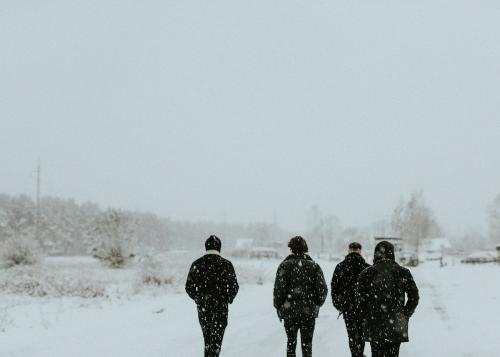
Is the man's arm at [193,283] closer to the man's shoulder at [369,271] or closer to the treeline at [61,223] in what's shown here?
the man's shoulder at [369,271]

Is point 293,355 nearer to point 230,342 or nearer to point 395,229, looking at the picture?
point 230,342

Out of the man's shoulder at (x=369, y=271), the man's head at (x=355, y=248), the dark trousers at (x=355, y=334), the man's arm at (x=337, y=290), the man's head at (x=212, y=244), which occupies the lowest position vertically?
the dark trousers at (x=355, y=334)

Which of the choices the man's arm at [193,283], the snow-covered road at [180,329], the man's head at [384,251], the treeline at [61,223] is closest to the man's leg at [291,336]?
the man's arm at [193,283]

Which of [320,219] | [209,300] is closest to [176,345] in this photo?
[209,300]

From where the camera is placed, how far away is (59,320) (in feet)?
45.3

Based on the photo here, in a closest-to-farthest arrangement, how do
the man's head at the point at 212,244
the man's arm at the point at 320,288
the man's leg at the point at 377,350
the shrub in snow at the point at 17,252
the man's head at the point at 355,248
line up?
the man's leg at the point at 377,350 < the man's arm at the point at 320,288 < the man's head at the point at 212,244 < the man's head at the point at 355,248 < the shrub in snow at the point at 17,252

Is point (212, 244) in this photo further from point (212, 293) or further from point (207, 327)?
point (207, 327)

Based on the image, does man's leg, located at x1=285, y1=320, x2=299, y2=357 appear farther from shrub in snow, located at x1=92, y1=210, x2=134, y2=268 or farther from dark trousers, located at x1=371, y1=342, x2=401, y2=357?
shrub in snow, located at x1=92, y1=210, x2=134, y2=268

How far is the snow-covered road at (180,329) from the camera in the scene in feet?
32.6

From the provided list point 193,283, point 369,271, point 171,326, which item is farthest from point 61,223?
point 369,271

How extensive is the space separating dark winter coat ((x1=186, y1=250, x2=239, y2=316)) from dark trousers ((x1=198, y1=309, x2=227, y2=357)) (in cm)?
7

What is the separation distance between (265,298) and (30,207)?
104351 mm

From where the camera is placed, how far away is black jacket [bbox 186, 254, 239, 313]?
25.8 ft

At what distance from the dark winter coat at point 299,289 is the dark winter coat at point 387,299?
855 millimetres
